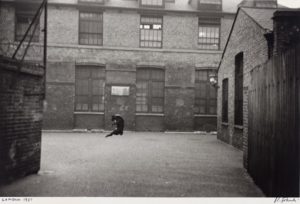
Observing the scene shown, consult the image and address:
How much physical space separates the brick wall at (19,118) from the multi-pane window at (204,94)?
14284mm

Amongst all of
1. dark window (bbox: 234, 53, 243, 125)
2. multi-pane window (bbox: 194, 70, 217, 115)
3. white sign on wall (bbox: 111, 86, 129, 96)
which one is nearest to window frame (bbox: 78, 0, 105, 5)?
white sign on wall (bbox: 111, 86, 129, 96)

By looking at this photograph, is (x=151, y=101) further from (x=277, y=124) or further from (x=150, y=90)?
(x=277, y=124)

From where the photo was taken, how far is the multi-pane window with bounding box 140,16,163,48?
20.9 m

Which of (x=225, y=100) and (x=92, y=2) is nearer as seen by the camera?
(x=225, y=100)

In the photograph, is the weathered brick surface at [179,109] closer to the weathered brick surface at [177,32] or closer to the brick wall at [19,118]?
the weathered brick surface at [177,32]

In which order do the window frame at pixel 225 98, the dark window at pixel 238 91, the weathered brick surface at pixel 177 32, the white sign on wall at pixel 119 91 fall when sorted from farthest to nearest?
the weathered brick surface at pixel 177 32 < the white sign on wall at pixel 119 91 < the window frame at pixel 225 98 < the dark window at pixel 238 91

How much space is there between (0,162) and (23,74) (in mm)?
1742

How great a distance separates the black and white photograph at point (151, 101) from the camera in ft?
19.3

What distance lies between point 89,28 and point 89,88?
3485mm

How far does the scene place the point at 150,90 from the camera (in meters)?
20.8

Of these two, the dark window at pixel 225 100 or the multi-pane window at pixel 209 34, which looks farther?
the multi-pane window at pixel 209 34

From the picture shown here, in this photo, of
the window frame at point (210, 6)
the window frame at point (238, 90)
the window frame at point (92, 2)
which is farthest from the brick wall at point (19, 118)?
the window frame at point (210, 6)
